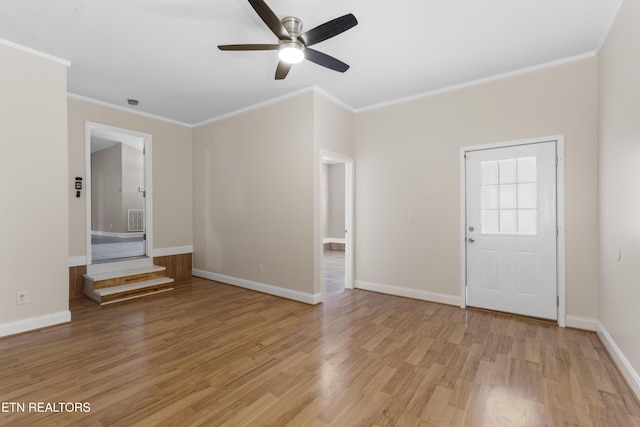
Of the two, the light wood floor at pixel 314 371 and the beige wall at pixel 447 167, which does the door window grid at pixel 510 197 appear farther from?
the light wood floor at pixel 314 371

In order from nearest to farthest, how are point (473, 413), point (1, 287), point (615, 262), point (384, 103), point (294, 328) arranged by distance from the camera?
point (473, 413)
point (615, 262)
point (1, 287)
point (294, 328)
point (384, 103)

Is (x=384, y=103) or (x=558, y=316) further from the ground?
(x=384, y=103)

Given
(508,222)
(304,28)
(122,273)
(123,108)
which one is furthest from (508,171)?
(123,108)

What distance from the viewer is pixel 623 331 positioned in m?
2.39

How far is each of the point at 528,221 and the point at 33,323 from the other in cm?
569

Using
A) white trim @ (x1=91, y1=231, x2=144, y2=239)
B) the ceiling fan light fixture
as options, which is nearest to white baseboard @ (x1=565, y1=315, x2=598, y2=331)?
the ceiling fan light fixture

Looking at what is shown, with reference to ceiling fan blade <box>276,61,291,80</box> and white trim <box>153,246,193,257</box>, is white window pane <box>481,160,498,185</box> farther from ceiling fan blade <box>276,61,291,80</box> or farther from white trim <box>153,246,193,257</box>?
white trim <box>153,246,193,257</box>

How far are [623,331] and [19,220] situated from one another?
571cm

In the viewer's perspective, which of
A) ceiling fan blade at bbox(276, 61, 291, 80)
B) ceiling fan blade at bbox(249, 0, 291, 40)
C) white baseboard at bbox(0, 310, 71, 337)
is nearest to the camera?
ceiling fan blade at bbox(249, 0, 291, 40)

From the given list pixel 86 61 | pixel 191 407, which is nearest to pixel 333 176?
pixel 86 61

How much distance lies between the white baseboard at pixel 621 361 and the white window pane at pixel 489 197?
1.61 meters

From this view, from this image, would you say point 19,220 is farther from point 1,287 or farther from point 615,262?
point 615,262

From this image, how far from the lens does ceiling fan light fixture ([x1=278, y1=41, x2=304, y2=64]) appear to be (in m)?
2.54

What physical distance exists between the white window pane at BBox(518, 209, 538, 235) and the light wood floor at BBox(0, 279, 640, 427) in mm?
1072
